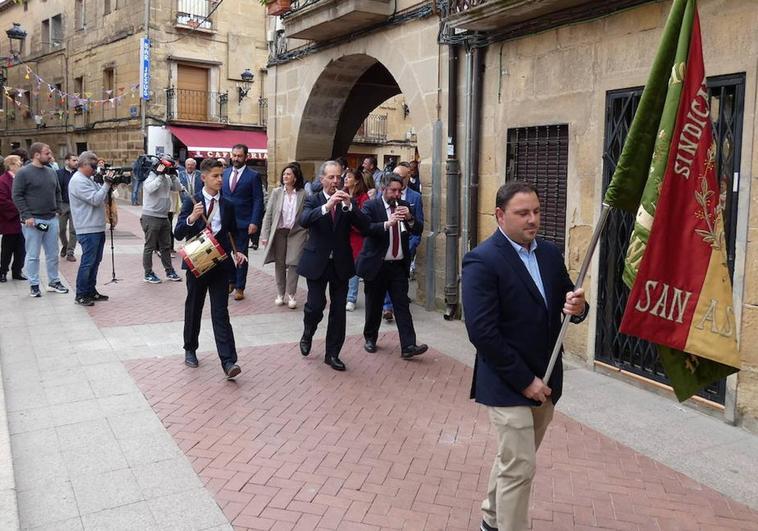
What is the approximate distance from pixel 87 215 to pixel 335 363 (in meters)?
4.08

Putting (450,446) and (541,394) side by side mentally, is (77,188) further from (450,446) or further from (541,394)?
(541,394)

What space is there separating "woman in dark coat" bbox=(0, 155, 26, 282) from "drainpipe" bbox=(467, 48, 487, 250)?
241 inches

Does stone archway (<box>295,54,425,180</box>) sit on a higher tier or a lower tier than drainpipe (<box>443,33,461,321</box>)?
higher

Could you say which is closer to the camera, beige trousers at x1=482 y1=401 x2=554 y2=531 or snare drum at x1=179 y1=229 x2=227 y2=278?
beige trousers at x1=482 y1=401 x2=554 y2=531

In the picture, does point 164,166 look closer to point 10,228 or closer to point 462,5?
point 10,228

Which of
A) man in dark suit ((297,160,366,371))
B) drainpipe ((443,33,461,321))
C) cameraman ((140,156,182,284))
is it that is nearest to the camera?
man in dark suit ((297,160,366,371))

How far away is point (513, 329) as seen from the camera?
10.2 ft

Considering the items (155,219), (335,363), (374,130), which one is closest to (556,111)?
(335,363)

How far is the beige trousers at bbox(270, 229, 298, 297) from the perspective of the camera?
8.98 m

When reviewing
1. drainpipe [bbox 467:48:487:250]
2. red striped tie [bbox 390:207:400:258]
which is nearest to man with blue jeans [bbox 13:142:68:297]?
red striped tie [bbox 390:207:400:258]

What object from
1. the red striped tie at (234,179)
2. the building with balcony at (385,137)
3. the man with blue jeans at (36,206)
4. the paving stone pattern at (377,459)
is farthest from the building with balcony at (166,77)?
the paving stone pattern at (377,459)

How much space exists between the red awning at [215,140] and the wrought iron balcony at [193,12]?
361cm

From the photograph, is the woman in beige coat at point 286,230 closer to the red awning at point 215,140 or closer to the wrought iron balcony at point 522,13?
the wrought iron balcony at point 522,13

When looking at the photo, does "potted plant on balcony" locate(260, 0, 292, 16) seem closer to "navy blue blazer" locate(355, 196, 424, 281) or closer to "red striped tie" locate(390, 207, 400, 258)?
"navy blue blazer" locate(355, 196, 424, 281)
